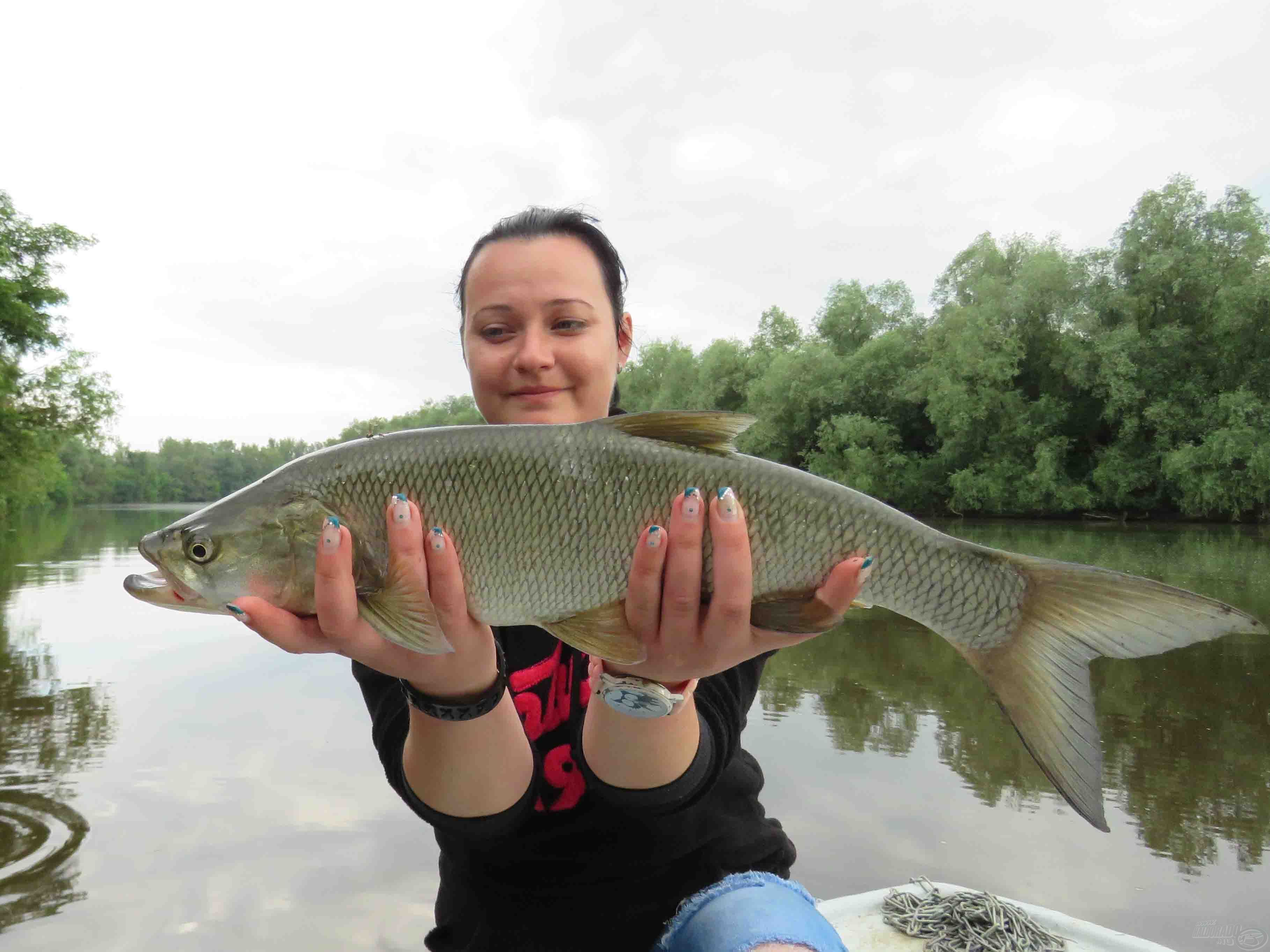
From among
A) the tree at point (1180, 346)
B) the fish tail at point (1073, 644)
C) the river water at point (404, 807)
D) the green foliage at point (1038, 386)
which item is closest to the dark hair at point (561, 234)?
the fish tail at point (1073, 644)

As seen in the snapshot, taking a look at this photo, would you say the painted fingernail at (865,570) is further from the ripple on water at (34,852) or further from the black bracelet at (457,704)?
the ripple on water at (34,852)

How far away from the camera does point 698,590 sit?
1584 mm

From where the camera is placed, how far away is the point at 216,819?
4555 mm

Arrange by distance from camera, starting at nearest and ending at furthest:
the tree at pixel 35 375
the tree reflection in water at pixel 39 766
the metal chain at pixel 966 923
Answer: the metal chain at pixel 966 923, the tree reflection in water at pixel 39 766, the tree at pixel 35 375

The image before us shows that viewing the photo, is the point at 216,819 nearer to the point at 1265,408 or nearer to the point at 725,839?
the point at 725,839

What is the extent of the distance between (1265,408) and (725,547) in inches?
1038

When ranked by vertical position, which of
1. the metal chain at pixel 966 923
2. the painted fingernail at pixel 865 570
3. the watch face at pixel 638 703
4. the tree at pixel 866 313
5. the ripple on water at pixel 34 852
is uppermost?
the tree at pixel 866 313

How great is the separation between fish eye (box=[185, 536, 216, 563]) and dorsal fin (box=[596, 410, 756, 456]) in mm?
797

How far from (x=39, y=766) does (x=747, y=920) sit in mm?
5332

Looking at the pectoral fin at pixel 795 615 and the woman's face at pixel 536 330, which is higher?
the woman's face at pixel 536 330

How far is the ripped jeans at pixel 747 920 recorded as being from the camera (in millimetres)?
1573

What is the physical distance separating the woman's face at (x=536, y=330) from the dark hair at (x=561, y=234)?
32 mm

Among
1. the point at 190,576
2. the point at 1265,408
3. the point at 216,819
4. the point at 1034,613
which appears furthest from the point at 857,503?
the point at 1265,408

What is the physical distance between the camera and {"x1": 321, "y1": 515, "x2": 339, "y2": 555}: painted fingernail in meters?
1.51
